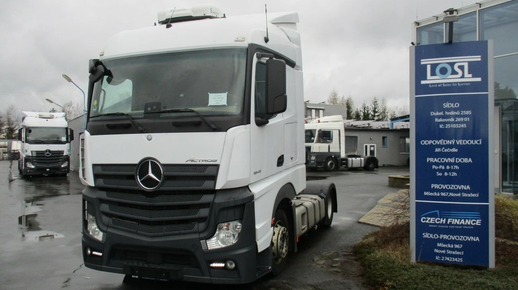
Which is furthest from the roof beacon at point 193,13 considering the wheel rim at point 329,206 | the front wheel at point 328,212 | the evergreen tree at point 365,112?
the evergreen tree at point 365,112

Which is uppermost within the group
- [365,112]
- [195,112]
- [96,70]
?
[365,112]

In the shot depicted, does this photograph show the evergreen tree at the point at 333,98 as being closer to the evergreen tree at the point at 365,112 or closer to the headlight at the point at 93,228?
the evergreen tree at the point at 365,112

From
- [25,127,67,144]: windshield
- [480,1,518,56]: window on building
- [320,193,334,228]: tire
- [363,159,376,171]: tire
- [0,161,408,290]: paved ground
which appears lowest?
[363,159,376,171]: tire

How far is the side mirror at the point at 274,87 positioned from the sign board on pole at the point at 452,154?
199 centimetres

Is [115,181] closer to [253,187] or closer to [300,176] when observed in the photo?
[253,187]

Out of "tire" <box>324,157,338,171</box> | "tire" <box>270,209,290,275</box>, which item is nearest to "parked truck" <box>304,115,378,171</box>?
"tire" <box>324,157,338,171</box>

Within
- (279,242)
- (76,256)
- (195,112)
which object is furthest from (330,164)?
(195,112)

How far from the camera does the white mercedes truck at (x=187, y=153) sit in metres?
4.11

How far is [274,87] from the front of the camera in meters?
4.44

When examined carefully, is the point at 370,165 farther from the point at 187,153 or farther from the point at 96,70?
the point at 187,153

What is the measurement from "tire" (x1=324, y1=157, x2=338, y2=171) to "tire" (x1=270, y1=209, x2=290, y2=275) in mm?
20195

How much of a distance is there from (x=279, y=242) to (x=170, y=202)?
1.57 meters

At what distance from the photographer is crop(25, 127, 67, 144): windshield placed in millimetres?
21297

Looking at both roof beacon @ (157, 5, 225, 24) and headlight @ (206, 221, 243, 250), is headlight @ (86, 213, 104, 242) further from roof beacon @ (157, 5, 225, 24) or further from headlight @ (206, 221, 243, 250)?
roof beacon @ (157, 5, 225, 24)
